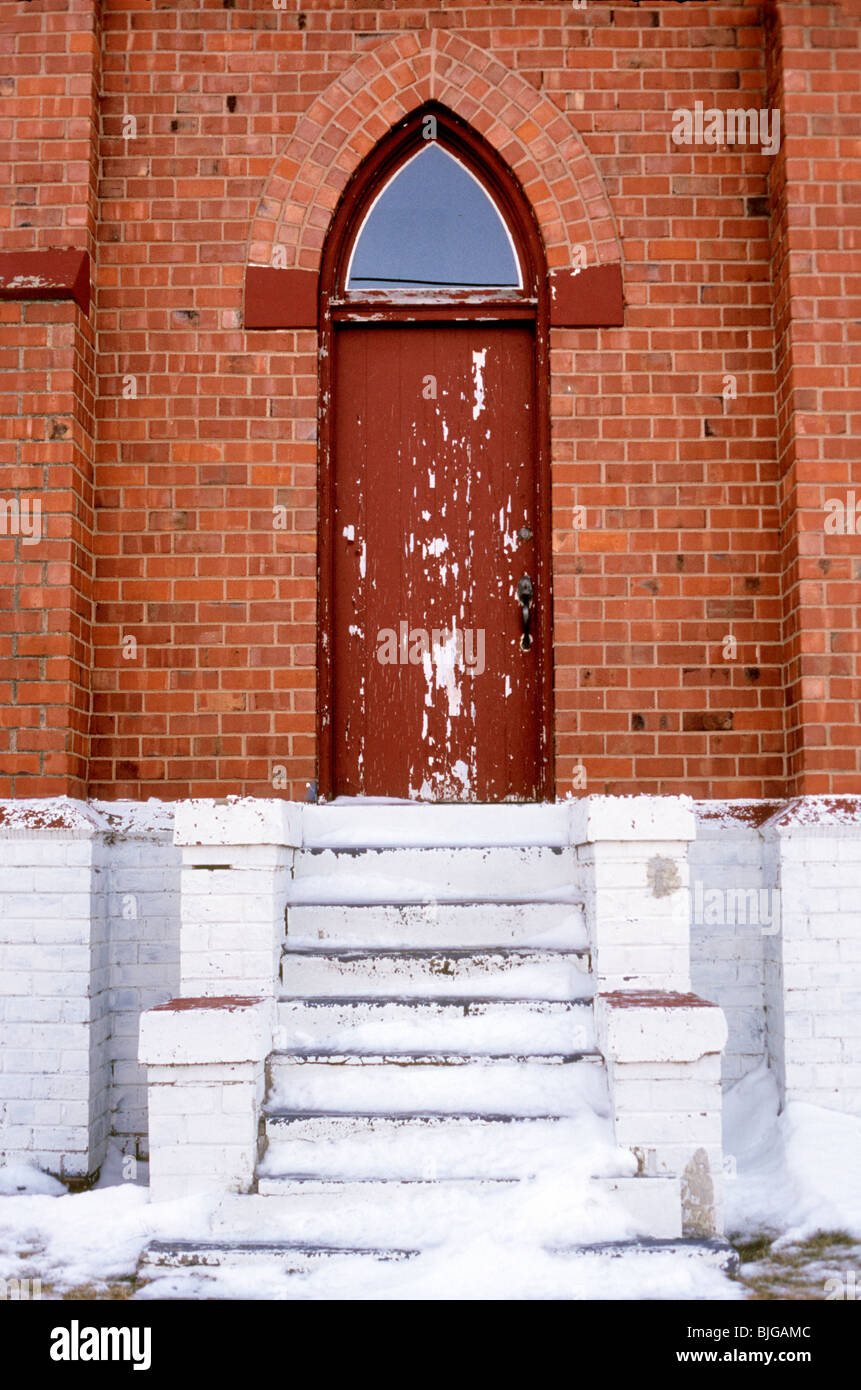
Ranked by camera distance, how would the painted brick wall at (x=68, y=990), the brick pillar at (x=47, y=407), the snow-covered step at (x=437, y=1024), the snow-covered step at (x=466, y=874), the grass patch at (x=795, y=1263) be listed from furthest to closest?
the brick pillar at (x=47, y=407), the painted brick wall at (x=68, y=990), the snow-covered step at (x=466, y=874), the snow-covered step at (x=437, y=1024), the grass patch at (x=795, y=1263)

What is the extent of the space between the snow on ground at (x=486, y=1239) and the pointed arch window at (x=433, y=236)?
4182 mm

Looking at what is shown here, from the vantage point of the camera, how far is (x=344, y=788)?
229 inches

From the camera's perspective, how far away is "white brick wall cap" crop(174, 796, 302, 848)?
14.4 ft

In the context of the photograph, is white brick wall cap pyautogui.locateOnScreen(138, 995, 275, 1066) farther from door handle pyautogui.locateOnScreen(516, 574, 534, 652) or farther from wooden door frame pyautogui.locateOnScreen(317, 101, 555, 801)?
door handle pyautogui.locateOnScreen(516, 574, 534, 652)

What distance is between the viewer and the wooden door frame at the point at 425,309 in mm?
5746

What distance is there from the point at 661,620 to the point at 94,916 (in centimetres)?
291

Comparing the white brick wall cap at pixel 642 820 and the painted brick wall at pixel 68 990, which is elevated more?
the white brick wall cap at pixel 642 820

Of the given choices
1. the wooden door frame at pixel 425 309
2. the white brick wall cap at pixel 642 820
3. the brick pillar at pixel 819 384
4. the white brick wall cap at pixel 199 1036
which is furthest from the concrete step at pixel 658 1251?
the wooden door frame at pixel 425 309

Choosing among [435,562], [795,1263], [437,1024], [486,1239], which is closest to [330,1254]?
[486,1239]

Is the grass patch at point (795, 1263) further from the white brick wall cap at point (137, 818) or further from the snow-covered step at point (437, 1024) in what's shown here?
the white brick wall cap at point (137, 818)

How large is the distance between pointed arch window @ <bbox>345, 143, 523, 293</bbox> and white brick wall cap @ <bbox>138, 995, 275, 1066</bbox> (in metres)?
3.66

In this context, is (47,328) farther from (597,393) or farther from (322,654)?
(597,393)

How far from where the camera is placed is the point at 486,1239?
361 centimetres

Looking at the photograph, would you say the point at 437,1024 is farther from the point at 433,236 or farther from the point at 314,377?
the point at 433,236
